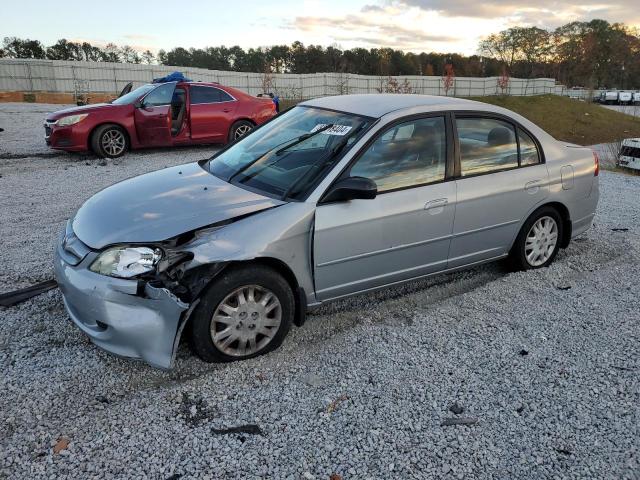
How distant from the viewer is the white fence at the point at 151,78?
28.8 metres

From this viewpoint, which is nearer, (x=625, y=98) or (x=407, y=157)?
(x=407, y=157)

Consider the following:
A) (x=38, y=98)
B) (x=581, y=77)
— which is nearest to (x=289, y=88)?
(x=38, y=98)

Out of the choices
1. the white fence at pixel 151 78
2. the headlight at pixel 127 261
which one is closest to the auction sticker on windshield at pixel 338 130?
the headlight at pixel 127 261

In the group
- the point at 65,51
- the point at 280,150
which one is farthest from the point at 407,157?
the point at 65,51

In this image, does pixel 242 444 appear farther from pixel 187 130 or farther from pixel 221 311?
pixel 187 130

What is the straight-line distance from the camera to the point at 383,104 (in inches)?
161

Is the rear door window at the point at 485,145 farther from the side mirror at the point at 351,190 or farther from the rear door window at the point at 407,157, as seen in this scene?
the side mirror at the point at 351,190

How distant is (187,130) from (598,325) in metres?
9.06

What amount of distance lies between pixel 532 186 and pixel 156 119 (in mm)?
8089

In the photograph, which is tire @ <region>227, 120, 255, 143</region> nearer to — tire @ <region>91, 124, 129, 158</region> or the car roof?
tire @ <region>91, 124, 129, 158</region>

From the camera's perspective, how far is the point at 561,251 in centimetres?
559

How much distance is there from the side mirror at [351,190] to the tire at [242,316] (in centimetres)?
66

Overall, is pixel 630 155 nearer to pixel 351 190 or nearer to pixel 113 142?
pixel 113 142

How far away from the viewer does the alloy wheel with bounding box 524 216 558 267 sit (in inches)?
190
